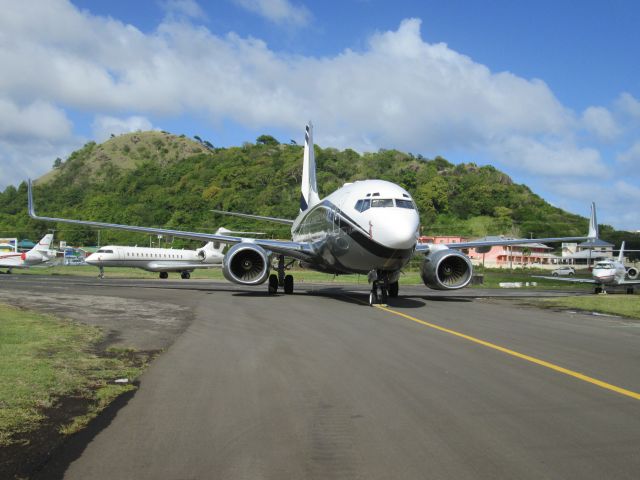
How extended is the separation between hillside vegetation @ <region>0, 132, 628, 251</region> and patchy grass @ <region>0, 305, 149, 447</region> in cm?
7957

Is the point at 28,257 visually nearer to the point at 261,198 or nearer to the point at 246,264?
the point at 246,264

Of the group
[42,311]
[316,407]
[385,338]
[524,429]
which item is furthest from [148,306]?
[524,429]

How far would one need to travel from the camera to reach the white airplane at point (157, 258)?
4281cm

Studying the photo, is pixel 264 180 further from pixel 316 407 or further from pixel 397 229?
pixel 316 407

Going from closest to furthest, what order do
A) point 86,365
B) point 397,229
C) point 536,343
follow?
point 86,365 < point 536,343 < point 397,229

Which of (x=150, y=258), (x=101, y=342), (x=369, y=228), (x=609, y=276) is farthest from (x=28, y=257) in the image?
(x=609, y=276)

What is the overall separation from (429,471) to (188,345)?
6317mm

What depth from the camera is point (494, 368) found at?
7.75m

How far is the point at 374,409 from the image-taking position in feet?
18.2

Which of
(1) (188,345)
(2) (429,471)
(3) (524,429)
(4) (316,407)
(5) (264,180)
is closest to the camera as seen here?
(2) (429,471)

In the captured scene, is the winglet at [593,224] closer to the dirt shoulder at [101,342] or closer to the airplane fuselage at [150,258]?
the dirt shoulder at [101,342]

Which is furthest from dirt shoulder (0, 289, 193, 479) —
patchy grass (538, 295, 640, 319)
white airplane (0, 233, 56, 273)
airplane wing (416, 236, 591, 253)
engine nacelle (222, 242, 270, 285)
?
white airplane (0, 233, 56, 273)

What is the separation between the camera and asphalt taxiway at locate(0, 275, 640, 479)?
407cm

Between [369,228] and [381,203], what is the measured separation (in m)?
0.88
